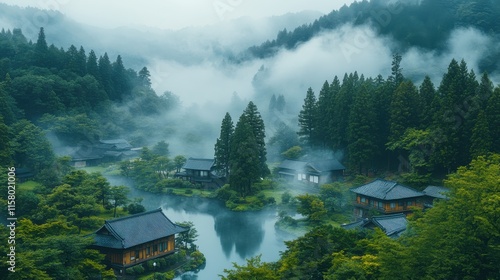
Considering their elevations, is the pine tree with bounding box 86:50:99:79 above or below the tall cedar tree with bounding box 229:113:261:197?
above

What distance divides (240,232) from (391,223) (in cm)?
1342

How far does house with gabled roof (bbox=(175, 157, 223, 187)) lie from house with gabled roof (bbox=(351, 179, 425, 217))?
19.3 meters

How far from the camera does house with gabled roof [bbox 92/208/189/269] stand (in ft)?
86.3

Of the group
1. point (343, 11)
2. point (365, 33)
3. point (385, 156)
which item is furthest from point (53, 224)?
point (343, 11)

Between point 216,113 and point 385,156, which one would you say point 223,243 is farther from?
point 216,113

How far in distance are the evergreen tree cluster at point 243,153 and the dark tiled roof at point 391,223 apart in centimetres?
1928

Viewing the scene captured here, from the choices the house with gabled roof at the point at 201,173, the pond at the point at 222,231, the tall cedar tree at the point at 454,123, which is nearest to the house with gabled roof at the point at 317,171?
the pond at the point at 222,231

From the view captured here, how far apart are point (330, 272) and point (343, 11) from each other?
357 ft

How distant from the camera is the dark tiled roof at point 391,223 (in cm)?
2651

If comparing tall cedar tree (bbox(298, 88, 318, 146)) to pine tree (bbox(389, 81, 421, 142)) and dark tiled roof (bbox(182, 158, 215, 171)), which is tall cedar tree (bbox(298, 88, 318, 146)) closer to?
pine tree (bbox(389, 81, 421, 142))

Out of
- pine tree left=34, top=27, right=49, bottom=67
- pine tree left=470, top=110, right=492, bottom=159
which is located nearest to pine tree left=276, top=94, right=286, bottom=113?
pine tree left=34, top=27, right=49, bottom=67

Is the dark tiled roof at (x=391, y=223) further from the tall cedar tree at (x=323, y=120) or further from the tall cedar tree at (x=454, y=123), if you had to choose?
the tall cedar tree at (x=323, y=120)

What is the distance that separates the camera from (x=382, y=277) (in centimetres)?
1673

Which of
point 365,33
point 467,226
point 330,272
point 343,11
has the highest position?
point 343,11
